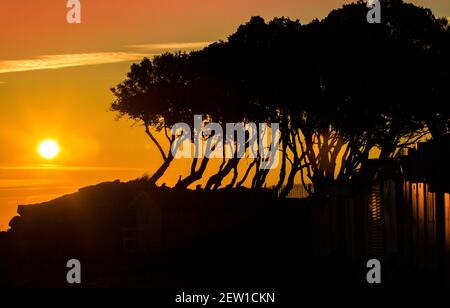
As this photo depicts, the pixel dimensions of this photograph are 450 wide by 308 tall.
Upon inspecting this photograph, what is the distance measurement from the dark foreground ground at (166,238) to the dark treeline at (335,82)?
16.1ft

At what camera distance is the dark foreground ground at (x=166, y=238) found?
47.0 meters

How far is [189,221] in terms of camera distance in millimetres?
60781

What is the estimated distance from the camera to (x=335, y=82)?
A: 6694cm

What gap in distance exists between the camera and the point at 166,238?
195ft

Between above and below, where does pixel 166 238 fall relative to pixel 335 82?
below

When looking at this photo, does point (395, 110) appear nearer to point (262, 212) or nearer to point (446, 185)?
point (262, 212)

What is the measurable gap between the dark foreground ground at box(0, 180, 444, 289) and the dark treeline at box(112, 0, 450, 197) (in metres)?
4.91

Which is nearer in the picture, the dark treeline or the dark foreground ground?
the dark foreground ground

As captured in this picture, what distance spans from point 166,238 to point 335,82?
53.7 feet

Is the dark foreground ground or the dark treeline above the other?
the dark treeline

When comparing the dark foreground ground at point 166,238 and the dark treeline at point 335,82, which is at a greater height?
the dark treeline at point 335,82

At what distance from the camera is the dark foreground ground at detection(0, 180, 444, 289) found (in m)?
47.0

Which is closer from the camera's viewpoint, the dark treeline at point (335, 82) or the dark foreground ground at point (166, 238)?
the dark foreground ground at point (166, 238)
